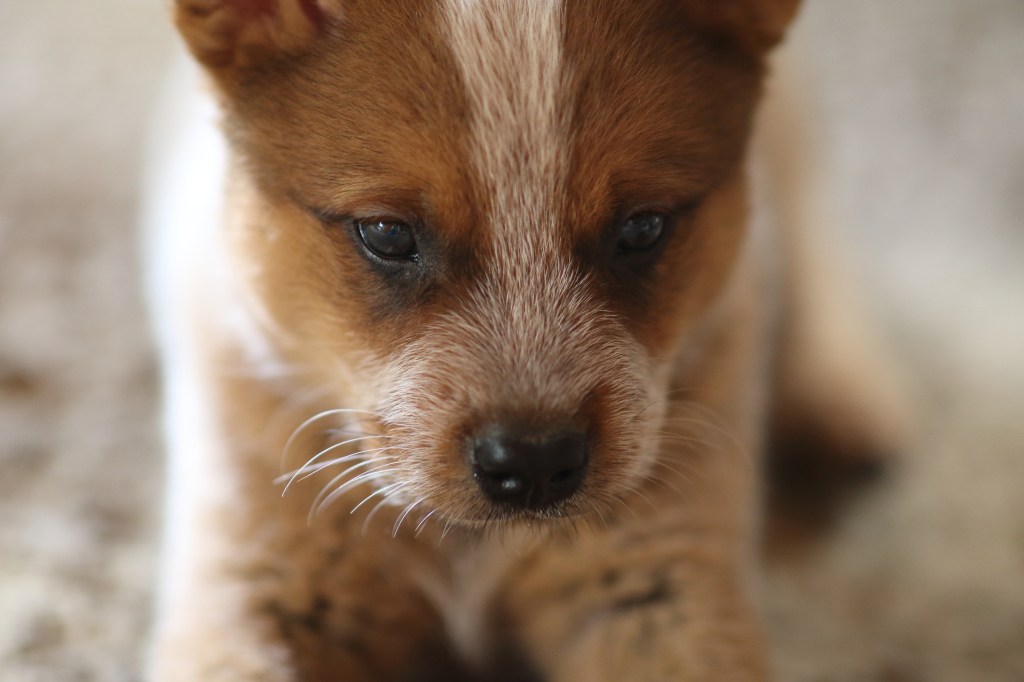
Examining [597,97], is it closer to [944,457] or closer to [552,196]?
[552,196]

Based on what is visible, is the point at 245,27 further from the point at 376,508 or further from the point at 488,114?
the point at 376,508

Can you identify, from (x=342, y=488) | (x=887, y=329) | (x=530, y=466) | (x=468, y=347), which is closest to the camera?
(x=530, y=466)

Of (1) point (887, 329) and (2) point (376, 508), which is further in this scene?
(1) point (887, 329)

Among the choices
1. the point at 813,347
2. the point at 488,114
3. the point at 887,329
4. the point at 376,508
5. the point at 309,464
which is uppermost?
the point at 887,329

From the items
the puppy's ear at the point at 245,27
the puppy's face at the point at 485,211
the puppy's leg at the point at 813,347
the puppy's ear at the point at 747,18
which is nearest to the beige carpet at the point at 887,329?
the puppy's leg at the point at 813,347

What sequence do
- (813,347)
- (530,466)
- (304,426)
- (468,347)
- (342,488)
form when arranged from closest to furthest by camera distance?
(530,466) < (468,347) < (342,488) < (304,426) < (813,347)

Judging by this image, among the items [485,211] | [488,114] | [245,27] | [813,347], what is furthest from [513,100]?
[813,347]

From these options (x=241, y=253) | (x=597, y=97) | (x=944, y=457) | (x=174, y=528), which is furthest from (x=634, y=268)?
(x=944, y=457)
